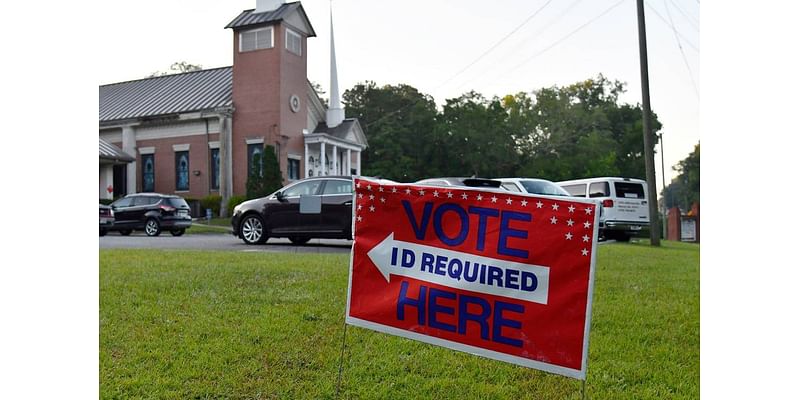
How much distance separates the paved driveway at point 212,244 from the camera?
5188 mm

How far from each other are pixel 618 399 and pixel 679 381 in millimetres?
→ 302

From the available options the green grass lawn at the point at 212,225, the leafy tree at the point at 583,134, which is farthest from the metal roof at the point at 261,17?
the leafy tree at the point at 583,134

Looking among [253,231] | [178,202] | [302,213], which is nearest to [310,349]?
[178,202]

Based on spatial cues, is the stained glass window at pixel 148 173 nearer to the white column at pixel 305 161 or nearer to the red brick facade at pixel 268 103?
the red brick facade at pixel 268 103

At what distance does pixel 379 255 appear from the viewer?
158 cm

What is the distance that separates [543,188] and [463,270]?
2.16 meters

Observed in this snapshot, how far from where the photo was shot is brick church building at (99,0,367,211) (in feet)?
13.8

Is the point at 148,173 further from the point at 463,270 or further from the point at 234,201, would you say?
the point at 463,270

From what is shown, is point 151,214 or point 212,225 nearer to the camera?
point 212,225

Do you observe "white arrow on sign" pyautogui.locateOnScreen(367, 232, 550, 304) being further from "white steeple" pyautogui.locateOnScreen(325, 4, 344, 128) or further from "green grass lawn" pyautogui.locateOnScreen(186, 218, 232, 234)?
"green grass lawn" pyautogui.locateOnScreen(186, 218, 232, 234)

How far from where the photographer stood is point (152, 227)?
6.00m

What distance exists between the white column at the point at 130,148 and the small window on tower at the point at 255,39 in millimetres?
982

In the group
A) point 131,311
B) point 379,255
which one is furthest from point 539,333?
point 131,311
